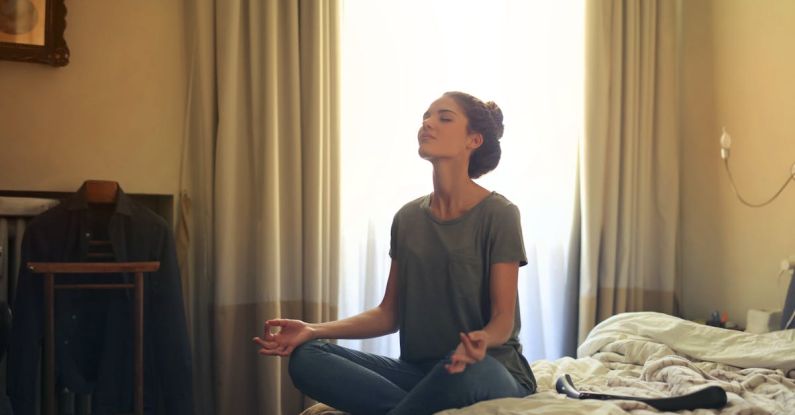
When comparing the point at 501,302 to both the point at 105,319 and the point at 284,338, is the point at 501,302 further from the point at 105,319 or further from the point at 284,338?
the point at 105,319

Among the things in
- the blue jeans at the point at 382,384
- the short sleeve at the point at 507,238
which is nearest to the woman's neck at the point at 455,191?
the short sleeve at the point at 507,238

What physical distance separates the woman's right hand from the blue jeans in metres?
0.02

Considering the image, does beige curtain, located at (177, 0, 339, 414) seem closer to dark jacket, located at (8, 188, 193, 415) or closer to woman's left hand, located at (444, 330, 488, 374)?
dark jacket, located at (8, 188, 193, 415)

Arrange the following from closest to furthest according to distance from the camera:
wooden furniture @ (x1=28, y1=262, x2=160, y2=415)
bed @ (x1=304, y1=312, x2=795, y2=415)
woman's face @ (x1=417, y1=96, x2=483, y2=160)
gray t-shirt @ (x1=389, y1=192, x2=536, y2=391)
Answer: bed @ (x1=304, y1=312, x2=795, y2=415)
gray t-shirt @ (x1=389, y1=192, x2=536, y2=391)
woman's face @ (x1=417, y1=96, x2=483, y2=160)
wooden furniture @ (x1=28, y1=262, x2=160, y2=415)

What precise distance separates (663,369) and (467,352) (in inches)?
30.5

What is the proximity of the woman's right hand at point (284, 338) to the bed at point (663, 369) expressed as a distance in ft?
0.55

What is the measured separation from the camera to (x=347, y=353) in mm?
1699

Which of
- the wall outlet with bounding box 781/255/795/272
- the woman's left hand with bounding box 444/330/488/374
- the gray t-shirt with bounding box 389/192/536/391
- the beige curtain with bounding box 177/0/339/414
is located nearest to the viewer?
the woman's left hand with bounding box 444/330/488/374

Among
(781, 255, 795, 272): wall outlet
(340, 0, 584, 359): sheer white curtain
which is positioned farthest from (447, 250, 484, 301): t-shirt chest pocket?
(781, 255, 795, 272): wall outlet

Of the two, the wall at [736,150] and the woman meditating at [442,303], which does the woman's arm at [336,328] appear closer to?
the woman meditating at [442,303]

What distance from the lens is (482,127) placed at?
73.4 inches

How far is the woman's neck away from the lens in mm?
1847

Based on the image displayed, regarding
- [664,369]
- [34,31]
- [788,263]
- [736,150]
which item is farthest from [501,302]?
[736,150]

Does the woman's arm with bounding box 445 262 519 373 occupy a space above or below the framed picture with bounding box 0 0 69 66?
below
